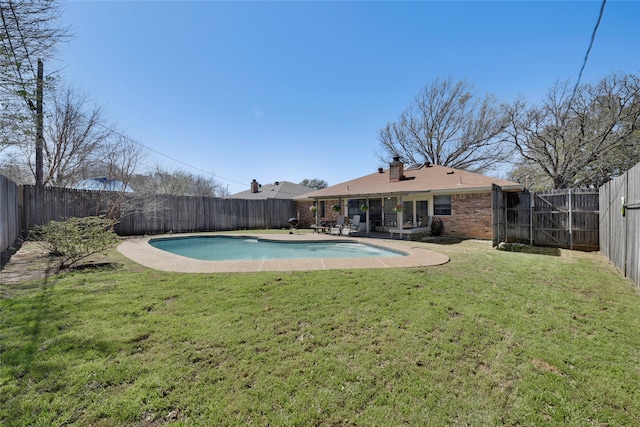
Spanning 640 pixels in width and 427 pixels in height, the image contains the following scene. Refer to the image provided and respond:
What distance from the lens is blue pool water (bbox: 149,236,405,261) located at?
9258 mm

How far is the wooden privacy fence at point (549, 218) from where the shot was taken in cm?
934

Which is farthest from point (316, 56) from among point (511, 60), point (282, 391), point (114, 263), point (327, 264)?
point (282, 391)

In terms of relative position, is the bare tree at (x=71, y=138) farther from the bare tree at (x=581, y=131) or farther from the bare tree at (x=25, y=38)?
the bare tree at (x=581, y=131)

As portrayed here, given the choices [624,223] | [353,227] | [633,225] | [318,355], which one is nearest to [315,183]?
[353,227]

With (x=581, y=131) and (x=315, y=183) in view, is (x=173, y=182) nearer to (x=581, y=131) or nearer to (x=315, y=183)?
(x=315, y=183)

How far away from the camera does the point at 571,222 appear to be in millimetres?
9656

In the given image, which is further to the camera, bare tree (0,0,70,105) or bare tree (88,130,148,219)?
bare tree (88,130,148,219)

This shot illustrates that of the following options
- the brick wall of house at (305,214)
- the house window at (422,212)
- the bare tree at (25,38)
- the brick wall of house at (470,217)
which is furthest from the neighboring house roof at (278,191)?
the bare tree at (25,38)

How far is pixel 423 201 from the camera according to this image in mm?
13156

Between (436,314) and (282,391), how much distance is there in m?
2.36

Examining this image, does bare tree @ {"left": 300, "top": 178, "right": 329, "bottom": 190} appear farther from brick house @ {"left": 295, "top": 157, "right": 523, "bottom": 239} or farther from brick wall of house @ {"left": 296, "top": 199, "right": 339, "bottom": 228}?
brick house @ {"left": 295, "top": 157, "right": 523, "bottom": 239}

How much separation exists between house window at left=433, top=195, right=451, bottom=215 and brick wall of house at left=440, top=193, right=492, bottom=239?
20 cm

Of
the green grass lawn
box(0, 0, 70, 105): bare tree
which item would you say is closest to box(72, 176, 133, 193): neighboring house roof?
box(0, 0, 70, 105): bare tree

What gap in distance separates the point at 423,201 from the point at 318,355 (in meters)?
11.8
